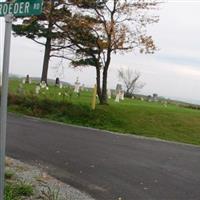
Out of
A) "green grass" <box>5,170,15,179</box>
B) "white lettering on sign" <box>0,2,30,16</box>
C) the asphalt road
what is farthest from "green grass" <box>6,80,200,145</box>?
"white lettering on sign" <box>0,2,30,16</box>

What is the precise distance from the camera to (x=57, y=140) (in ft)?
47.8

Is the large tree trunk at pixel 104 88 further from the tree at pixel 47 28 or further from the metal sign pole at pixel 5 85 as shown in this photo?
the metal sign pole at pixel 5 85

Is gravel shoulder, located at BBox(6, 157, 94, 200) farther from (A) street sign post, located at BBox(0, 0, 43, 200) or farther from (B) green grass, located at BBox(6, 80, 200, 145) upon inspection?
(B) green grass, located at BBox(6, 80, 200, 145)

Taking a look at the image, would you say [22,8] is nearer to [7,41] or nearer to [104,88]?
[7,41]

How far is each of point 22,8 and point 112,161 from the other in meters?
6.95

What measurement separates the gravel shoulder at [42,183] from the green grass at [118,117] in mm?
9768

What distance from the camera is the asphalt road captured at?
29.5 ft

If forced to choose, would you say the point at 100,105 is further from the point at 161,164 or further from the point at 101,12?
the point at 161,164

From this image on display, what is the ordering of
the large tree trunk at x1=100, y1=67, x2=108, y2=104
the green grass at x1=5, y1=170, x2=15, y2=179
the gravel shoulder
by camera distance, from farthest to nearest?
the large tree trunk at x1=100, y1=67, x2=108, y2=104 < the green grass at x1=5, y1=170, x2=15, y2=179 < the gravel shoulder

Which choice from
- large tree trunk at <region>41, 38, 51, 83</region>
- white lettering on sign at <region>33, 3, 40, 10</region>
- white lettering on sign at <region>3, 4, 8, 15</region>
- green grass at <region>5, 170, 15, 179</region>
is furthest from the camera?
large tree trunk at <region>41, 38, 51, 83</region>

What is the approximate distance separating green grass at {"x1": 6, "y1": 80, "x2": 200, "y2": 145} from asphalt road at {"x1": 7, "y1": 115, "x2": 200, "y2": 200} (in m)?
2.78

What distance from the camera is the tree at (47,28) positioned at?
27312 mm

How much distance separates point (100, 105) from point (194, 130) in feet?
17.3

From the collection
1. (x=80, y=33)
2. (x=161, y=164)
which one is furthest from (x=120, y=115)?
(x=161, y=164)
